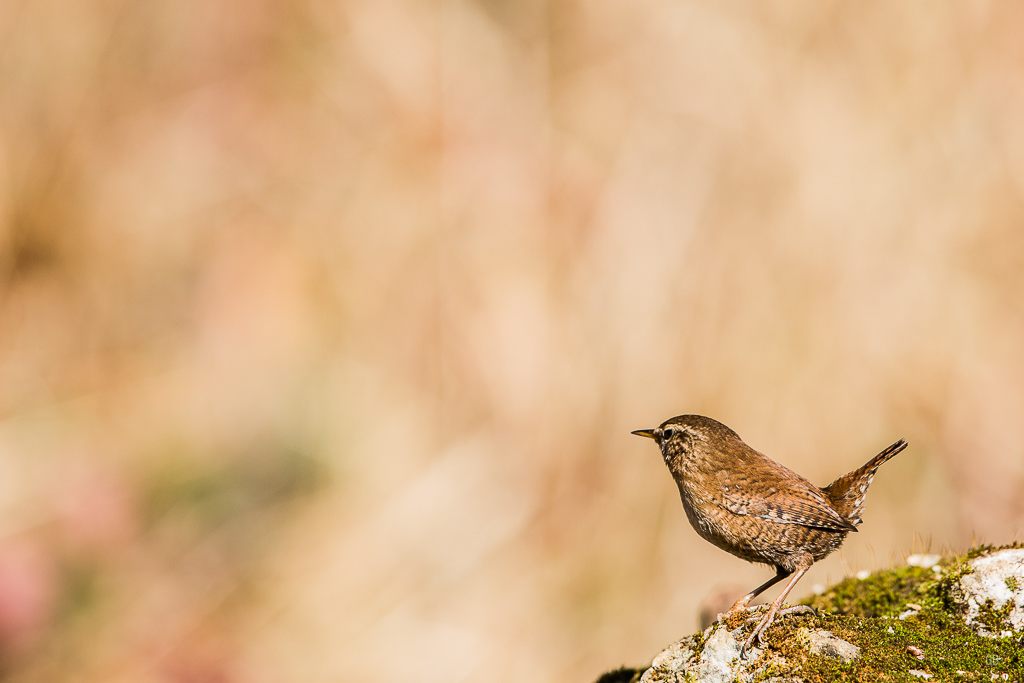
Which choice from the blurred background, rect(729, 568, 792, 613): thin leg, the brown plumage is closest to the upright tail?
the brown plumage

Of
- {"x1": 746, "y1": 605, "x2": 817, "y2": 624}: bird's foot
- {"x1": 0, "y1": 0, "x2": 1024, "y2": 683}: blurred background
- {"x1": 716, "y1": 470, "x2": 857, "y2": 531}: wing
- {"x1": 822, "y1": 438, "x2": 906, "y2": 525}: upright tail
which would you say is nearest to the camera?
{"x1": 746, "y1": 605, "x2": 817, "y2": 624}: bird's foot

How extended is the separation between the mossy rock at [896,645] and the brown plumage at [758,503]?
10cm

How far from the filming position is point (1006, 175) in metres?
4.32

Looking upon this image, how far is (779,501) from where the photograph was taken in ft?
6.64

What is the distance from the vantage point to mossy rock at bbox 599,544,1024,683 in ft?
5.48

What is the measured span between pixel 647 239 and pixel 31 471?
3.40 meters

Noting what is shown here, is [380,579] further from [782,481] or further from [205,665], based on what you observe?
[782,481]

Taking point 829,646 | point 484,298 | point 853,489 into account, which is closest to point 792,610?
point 829,646

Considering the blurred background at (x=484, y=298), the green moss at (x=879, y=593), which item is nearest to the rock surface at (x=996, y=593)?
the green moss at (x=879, y=593)

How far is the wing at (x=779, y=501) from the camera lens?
1.97 metres

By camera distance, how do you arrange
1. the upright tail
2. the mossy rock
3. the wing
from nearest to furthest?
1. the mossy rock
2. the wing
3. the upright tail

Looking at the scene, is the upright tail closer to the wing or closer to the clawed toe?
the wing

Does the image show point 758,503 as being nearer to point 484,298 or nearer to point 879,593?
point 879,593

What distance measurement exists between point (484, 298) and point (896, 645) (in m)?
2.97
